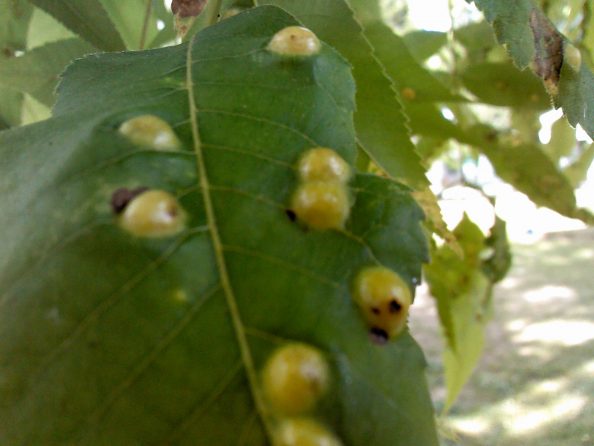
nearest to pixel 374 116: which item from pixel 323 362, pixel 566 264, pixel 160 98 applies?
pixel 160 98

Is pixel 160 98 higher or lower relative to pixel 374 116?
higher

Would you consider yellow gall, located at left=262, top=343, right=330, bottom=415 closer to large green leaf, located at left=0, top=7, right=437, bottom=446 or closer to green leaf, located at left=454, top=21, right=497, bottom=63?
large green leaf, located at left=0, top=7, right=437, bottom=446

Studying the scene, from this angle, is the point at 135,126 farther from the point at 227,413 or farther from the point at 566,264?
the point at 566,264

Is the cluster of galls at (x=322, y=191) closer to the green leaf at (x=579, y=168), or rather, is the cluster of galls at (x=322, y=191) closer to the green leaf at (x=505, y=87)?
the green leaf at (x=505, y=87)

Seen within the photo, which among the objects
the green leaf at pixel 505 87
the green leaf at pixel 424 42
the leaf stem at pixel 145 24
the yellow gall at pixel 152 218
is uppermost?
the yellow gall at pixel 152 218

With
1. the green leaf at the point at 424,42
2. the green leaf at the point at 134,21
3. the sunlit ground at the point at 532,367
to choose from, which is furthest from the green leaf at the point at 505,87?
the green leaf at the point at 134,21

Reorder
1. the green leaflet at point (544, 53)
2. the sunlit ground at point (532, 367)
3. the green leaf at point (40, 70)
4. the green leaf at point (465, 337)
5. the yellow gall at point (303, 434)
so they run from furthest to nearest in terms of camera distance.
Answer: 1. the green leaf at point (465, 337)
2. the sunlit ground at point (532, 367)
3. the green leaf at point (40, 70)
4. the green leaflet at point (544, 53)
5. the yellow gall at point (303, 434)

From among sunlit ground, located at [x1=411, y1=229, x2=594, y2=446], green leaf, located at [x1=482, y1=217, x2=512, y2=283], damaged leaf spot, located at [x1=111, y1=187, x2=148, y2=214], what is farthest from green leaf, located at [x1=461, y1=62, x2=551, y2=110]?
damaged leaf spot, located at [x1=111, y1=187, x2=148, y2=214]
